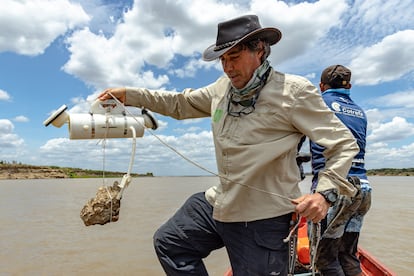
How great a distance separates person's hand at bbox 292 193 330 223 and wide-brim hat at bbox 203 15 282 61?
1.05m

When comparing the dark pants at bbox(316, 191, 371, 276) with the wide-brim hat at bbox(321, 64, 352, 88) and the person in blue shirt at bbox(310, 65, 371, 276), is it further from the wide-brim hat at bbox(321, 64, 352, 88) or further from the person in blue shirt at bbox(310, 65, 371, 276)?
the wide-brim hat at bbox(321, 64, 352, 88)

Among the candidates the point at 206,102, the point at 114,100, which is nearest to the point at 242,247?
the point at 206,102

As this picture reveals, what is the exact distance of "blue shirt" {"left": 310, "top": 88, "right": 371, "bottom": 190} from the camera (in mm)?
3559

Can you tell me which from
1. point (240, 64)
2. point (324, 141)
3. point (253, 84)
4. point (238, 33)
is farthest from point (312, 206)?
point (238, 33)

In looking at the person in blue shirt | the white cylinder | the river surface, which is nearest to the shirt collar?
the person in blue shirt

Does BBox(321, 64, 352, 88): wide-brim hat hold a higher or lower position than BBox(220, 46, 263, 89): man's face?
higher

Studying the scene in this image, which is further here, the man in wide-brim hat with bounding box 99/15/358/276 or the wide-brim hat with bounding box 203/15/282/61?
the wide-brim hat with bounding box 203/15/282/61

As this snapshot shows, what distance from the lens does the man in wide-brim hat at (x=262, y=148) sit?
2.36 m

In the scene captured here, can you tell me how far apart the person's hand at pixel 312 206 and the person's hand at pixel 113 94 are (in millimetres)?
1606

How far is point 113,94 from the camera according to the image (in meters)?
3.00

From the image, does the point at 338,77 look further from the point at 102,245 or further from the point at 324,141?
the point at 102,245

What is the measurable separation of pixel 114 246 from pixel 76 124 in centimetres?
805

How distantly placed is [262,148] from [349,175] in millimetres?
1508

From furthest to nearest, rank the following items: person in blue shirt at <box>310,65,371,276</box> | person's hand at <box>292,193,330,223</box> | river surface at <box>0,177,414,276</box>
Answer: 1. river surface at <box>0,177,414,276</box>
2. person in blue shirt at <box>310,65,371,276</box>
3. person's hand at <box>292,193,330,223</box>
